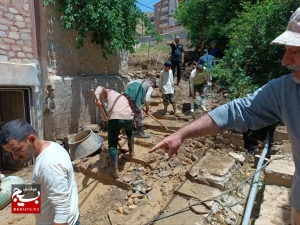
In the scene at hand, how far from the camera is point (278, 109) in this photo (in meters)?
1.37

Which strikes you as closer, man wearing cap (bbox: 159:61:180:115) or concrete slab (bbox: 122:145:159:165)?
concrete slab (bbox: 122:145:159:165)

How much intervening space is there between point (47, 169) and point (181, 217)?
2.08m

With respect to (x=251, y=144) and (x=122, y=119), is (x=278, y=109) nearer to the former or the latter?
(x=122, y=119)

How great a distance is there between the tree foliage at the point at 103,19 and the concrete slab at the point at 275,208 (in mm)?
5074

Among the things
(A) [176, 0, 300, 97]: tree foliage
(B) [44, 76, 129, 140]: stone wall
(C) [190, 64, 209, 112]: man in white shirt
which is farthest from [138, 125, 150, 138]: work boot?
(A) [176, 0, 300, 97]: tree foliage

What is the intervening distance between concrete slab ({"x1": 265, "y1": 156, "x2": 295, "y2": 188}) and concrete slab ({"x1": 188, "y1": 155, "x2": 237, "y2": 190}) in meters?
0.71

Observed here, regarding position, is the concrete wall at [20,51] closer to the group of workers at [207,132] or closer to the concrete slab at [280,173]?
the group of workers at [207,132]

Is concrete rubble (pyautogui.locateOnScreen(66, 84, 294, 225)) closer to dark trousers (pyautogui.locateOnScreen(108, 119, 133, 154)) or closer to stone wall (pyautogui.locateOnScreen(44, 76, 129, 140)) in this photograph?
dark trousers (pyautogui.locateOnScreen(108, 119, 133, 154))

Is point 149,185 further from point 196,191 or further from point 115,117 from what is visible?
point 115,117

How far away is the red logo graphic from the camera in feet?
6.17

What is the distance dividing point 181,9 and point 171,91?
25.0ft

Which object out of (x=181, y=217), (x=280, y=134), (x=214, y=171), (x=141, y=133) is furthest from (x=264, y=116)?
(x=141, y=133)

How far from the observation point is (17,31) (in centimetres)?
502

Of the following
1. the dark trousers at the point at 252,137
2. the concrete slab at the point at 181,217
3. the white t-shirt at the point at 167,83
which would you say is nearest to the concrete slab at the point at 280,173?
the concrete slab at the point at 181,217
